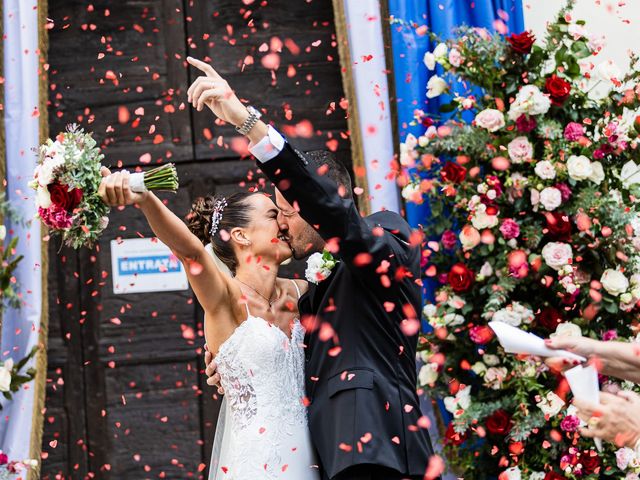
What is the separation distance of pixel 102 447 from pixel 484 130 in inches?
96.8

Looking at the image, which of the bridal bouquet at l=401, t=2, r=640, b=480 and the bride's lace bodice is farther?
the bridal bouquet at l=401, t=2, r=640, b=480

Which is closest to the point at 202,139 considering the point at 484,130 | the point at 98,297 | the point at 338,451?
the point at 98,297

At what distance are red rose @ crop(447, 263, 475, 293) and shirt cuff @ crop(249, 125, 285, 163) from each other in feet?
4.36

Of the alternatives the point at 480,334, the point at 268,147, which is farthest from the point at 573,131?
the point at 268,147

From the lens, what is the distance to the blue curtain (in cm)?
427

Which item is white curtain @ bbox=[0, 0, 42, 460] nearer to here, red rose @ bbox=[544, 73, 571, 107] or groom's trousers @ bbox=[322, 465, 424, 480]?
groom's trousers @ bbox=[322, 465, 424, 480]

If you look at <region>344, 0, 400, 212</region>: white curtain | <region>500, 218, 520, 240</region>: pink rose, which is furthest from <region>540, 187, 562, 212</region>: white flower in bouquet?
<region>344, 0, 400, 212</region>: white curtain

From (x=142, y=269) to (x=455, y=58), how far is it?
1.91 meters

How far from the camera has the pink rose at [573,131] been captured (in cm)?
361

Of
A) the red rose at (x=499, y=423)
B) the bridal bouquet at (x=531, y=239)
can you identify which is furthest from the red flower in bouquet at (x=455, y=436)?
the red rose at (x=499, y=423)

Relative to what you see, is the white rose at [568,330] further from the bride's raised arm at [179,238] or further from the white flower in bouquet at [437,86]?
the bride's raised arm at [179,238]

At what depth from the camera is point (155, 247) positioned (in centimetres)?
469

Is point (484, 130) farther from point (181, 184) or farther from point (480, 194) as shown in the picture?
point (181, 184)

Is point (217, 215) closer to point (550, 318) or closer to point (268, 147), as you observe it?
point (268, 147)
